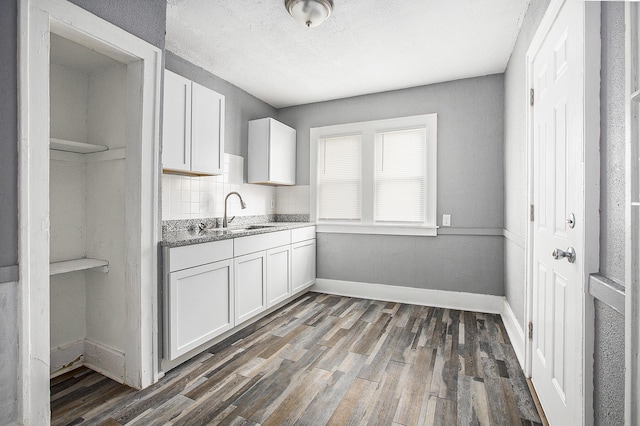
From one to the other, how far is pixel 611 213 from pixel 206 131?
2823mm

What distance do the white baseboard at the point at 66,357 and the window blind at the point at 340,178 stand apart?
111 inches

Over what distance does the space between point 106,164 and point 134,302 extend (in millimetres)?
992

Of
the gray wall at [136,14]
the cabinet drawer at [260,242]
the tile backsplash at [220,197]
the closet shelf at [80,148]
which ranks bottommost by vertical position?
the cabinet drawer at [260,242]

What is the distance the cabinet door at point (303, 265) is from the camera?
3633mm

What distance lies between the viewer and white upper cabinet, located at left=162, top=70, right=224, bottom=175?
8.14ft

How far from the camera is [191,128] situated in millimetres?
2664

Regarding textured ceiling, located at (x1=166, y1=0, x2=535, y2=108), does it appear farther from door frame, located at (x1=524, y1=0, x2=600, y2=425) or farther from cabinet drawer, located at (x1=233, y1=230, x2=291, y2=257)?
cabinet drawer, located at (x1=233, y1=230, x2=291, y2=257)

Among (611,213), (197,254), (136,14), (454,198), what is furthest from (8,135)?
(454,198)

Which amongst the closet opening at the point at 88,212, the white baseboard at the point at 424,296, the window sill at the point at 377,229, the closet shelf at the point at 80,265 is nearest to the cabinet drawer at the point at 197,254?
the closet opening at the point at 88,212

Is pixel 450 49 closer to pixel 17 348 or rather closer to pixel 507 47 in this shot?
pixel 507 47

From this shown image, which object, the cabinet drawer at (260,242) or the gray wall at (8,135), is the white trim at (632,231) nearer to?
the gray wall at (8,135)

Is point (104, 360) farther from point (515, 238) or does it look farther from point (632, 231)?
point (515, 238)

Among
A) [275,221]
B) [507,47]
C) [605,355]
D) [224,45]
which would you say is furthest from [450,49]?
[275,221]

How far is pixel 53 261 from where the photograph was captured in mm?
2117
